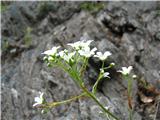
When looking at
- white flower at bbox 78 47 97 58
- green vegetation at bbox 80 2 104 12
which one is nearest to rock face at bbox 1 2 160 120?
green vegetation at bbox 80 2 104 12

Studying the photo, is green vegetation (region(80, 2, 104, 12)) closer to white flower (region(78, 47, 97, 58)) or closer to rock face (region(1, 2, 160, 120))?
rock face (region(1, 2, 160, 120))

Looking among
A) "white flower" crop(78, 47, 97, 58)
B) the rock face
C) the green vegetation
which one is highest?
"white flower" crop(78, 47, 97, 58)

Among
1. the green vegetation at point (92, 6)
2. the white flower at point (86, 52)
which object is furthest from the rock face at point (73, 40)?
the white flower at point (86, 52)

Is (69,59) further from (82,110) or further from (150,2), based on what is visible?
(150,2)

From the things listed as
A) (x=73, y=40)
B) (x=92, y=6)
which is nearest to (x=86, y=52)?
(x=73, y=40)

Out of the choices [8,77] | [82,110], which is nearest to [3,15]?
[8,77]

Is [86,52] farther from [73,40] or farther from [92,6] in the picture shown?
[92,6]
